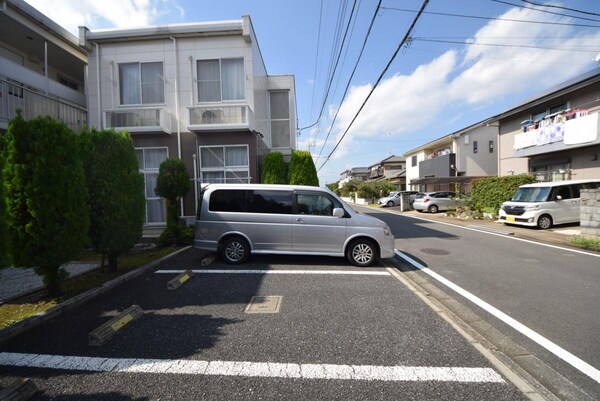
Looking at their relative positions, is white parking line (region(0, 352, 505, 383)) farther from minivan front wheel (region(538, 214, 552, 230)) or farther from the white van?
minivan front wheel (region(538, 214, 552, 230))

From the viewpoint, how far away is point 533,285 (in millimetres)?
5102

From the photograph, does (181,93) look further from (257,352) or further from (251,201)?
(257,352)

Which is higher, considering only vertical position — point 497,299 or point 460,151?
point 460,151

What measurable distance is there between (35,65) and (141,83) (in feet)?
14.8

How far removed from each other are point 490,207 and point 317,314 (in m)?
16.2

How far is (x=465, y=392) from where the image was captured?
2334 mm

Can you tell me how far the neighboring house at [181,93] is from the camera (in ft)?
36.1

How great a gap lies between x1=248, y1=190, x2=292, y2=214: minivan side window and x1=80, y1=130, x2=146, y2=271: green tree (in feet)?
7.74

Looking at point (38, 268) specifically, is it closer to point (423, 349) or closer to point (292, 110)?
point (423, 349)

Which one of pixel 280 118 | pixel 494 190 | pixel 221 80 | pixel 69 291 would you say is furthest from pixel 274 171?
pixel 494 190

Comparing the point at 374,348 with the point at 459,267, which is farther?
the point at 459,267

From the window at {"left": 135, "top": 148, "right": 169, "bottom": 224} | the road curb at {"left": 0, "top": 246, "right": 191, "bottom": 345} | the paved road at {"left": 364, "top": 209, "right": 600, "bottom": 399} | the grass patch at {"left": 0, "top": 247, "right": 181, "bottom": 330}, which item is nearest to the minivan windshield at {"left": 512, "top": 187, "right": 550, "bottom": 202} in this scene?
the paved road at {"left": 364, "top": 209, "right": 600, "bottom": 399}

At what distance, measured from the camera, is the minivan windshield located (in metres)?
11.6

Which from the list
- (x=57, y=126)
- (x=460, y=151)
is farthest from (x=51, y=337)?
(x=460, y=151)
